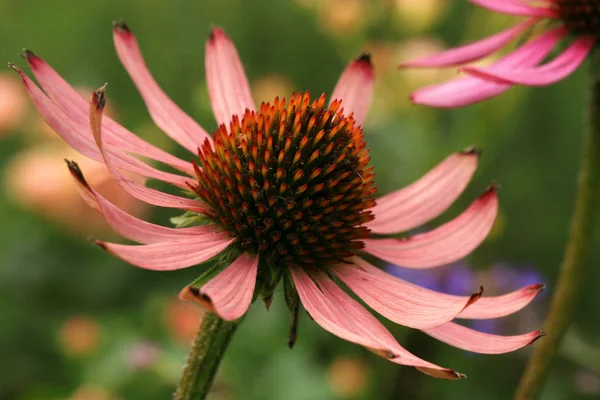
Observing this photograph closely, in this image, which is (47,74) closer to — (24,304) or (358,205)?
(358,205)

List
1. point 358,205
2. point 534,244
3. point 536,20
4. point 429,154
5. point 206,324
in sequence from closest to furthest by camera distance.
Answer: point 206,324, point 358,205, point 536,20, point 429,154, point 534,244

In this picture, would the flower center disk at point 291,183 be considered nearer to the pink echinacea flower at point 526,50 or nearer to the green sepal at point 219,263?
the green sepal at point 219,263

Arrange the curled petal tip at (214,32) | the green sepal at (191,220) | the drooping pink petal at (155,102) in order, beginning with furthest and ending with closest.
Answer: the curled petal tip at (214,32), the drooping pink petal at (155,102), the green sepal at (191,220)

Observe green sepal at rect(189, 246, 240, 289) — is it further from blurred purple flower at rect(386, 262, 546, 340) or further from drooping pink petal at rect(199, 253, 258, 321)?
blurred purple flower at rect(386, 262, 546, 340)

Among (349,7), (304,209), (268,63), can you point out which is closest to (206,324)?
(304,209)

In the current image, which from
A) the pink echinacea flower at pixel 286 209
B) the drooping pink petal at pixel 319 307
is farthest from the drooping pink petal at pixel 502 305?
the drooping pink petal at pixel 319 307

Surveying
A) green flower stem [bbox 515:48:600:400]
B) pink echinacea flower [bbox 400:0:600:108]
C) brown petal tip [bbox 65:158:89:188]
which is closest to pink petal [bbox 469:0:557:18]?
pink echinacea flower [bbox 400:0:600:108]
